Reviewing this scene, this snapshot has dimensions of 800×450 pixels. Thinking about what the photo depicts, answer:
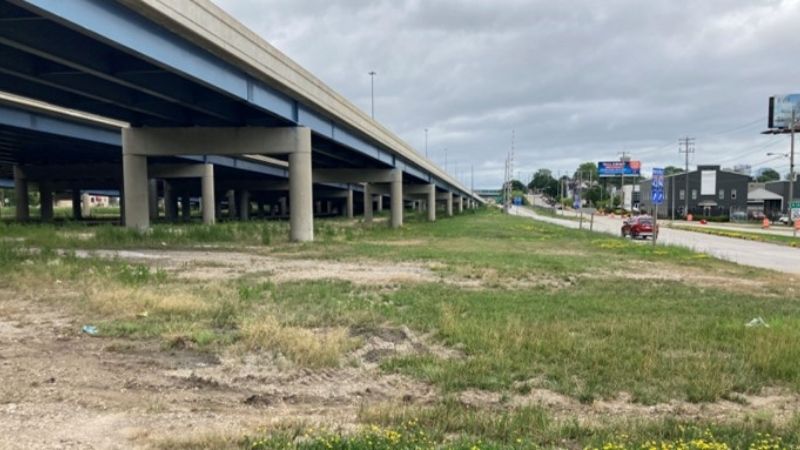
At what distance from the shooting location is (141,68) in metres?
20.8

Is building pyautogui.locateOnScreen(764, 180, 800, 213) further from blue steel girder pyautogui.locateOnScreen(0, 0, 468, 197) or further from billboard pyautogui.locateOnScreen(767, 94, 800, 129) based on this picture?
blue steel girder pyautogui.locateOnScreen(0, 0, 468, 197)

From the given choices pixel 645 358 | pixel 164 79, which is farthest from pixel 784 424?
pixel 164 79

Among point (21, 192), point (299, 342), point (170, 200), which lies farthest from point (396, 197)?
point (299, 342)

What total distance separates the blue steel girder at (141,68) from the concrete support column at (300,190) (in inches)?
49.5

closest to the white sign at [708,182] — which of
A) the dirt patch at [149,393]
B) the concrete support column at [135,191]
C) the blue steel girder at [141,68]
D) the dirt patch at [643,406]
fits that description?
the blue steel girder at [141,68]

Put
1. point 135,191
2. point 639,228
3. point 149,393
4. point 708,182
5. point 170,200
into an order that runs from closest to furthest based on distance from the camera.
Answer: point 149,393 < point 135,191 < point 639,228 < point 170,200 < point 708,182

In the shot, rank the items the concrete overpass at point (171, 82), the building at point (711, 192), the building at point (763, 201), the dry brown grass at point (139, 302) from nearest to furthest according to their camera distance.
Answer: the dry brown grass at point (139, 302) → the concrete overpass at point (171, 82) → the building at point (711, 192) → the building at point (763, 201)

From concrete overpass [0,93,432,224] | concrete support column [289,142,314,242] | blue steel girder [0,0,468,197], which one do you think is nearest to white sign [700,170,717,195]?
concrete overpass [0,93,432,224]

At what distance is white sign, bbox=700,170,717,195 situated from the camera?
107438 millimetres

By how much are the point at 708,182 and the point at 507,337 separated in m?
112

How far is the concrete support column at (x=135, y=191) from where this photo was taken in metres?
31.6

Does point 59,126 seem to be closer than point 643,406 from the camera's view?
No

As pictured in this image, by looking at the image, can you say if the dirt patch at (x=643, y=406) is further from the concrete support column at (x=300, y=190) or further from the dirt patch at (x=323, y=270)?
the concrete support column at (x=300, y=190)

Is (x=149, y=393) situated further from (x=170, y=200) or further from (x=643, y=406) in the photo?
(x=170, y=200)
